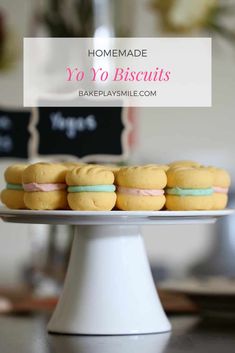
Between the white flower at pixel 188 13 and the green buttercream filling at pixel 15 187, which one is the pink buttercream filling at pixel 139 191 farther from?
the white flower at pixel 188 13

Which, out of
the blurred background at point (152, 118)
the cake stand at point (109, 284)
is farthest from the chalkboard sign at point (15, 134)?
the cake stand at point (109, 284)

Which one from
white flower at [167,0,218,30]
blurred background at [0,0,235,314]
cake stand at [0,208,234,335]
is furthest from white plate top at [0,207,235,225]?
white flower at [167,0,218,30]

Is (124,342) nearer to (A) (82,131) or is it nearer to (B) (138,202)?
(B) (138,202)

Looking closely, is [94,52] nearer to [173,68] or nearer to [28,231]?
[173,68]

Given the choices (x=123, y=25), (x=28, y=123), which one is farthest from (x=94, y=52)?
(x=28, y=123)

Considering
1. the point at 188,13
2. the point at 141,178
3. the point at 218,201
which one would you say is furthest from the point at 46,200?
the point at 188,13
